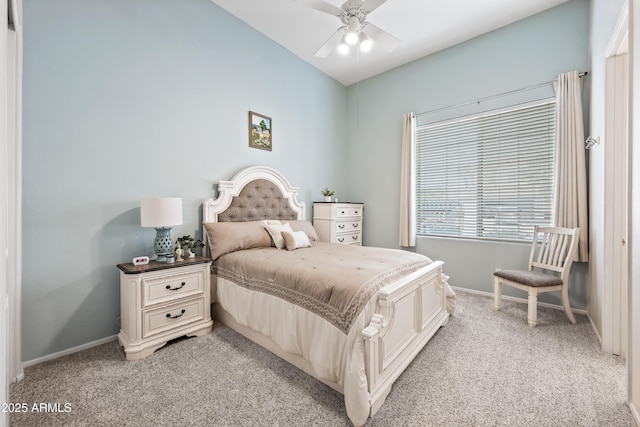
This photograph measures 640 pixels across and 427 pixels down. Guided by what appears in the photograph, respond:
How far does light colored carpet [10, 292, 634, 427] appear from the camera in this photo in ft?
4.77

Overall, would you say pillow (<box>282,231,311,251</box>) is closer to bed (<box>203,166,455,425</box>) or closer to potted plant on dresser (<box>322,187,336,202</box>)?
bed (<box>203,166,455,425</box>)

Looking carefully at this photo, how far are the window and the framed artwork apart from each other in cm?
221

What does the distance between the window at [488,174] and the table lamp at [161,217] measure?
3252 mm

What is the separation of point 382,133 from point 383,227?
1.53 meters

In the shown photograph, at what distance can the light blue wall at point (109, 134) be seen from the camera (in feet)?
6.52

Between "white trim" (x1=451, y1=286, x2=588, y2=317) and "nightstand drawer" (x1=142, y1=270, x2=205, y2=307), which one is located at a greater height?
"nightstand drawer" (x1=142, y1=270, x2=205, y2=307)

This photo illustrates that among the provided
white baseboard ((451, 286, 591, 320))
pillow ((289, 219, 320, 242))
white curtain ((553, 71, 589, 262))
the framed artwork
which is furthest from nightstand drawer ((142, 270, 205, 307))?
white curtain ((553, 71, 589, 262))

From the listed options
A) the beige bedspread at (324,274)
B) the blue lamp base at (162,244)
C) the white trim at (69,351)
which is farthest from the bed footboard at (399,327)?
the white trim at (69,351)

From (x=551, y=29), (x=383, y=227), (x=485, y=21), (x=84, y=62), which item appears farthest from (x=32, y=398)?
(x=551, y=29)

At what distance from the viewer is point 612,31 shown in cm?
196

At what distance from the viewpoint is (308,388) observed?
1.70 metres

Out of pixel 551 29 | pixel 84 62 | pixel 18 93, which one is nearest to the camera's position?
pixel 18 93

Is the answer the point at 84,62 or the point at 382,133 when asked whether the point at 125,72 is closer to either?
the point at 84,62

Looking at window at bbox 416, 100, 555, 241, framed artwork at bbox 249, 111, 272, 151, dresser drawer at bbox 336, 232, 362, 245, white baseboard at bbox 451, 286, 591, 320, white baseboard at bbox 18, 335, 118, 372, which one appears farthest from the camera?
dresser drawer at bbox 336, 232, 362, 245
